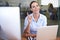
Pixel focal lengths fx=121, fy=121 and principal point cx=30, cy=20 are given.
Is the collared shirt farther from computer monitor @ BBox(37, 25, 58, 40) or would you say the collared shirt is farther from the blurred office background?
computer monitor @ BBox(37, 25, 58, 40)

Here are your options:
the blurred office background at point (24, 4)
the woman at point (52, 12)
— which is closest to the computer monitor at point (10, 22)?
the blurred office background at point (24, 4)

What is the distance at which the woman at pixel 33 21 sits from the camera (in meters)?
1.43

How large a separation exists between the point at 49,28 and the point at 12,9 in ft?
1.36

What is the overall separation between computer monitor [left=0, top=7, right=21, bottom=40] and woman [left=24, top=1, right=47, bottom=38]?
49cm

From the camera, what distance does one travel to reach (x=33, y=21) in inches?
56.9

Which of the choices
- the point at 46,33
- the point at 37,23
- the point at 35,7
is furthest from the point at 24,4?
the point at 46,33

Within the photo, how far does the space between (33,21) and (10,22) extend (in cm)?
55

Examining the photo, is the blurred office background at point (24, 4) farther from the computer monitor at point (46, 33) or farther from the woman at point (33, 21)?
the computer monitor at point (46, 33)

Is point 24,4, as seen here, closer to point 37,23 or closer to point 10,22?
point 37,23

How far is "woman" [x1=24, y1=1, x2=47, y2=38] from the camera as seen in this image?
1.43 m

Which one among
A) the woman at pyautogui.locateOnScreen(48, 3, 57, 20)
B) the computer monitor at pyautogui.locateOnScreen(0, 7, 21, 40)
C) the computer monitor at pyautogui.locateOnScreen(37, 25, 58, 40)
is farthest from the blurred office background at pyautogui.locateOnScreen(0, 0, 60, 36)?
the computer monitor at pyautogui.locateOnScreen(0, 7, 21, 40)

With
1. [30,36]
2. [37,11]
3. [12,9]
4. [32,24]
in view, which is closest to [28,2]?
[37,11]

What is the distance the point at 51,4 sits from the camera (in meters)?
1.48

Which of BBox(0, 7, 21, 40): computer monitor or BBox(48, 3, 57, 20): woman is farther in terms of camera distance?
BBox(48, 3, 57, 20): woman
